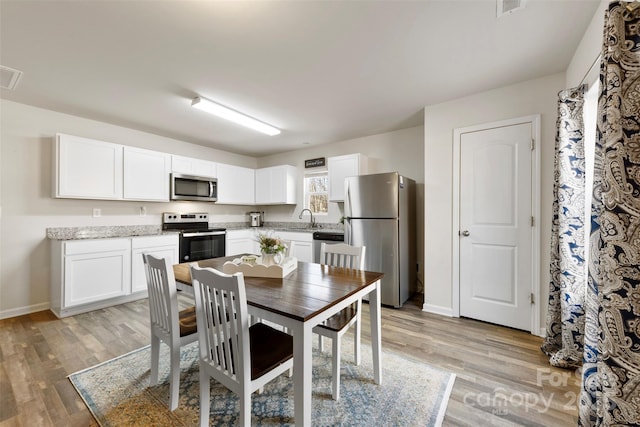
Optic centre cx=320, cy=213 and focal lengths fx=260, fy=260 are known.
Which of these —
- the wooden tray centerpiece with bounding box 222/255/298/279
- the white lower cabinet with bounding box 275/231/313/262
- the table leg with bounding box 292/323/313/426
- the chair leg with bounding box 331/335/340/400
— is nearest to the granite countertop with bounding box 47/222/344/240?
the white lower cabinet with bounding box 275/231/313/262

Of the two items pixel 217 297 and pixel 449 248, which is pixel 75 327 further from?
pixel 449 248

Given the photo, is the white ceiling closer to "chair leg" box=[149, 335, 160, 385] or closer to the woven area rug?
"chair leg" box=[149, 335, 160, 385]

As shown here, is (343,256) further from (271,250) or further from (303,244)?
(303,244)

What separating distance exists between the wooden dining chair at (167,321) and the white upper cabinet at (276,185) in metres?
3.41

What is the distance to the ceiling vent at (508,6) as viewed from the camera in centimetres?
159

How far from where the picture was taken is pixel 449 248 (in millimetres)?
3012

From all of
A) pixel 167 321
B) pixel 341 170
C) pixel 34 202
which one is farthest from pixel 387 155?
pixel 34 202

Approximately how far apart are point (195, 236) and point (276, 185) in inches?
69.2

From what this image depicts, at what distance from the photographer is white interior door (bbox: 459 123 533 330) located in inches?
102

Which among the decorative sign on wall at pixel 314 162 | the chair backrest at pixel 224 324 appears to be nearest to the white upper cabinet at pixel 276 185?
the decorative sign on wall at pixel 314 162

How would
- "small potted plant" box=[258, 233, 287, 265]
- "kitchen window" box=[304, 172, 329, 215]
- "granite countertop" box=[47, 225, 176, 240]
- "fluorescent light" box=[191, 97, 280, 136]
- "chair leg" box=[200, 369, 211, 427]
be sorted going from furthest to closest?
1. "kitchen window" box=[304, 172, 329, 215]
2. "granite countertop" box=[47, 225, 176, 240]
3. "fluorescent light" box=[191, 97, 280, 136]
4. "small potted plant" box=[258, 233, 287, 265]
5. "chair leg" box=[200, 369, 211, 427]

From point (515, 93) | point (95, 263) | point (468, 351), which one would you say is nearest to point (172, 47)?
point (95, 263)

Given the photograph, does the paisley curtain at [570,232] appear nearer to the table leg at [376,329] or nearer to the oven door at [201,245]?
the table leg at [376,329]

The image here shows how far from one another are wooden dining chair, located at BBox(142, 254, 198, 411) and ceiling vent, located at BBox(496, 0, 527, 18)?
8.35ft
